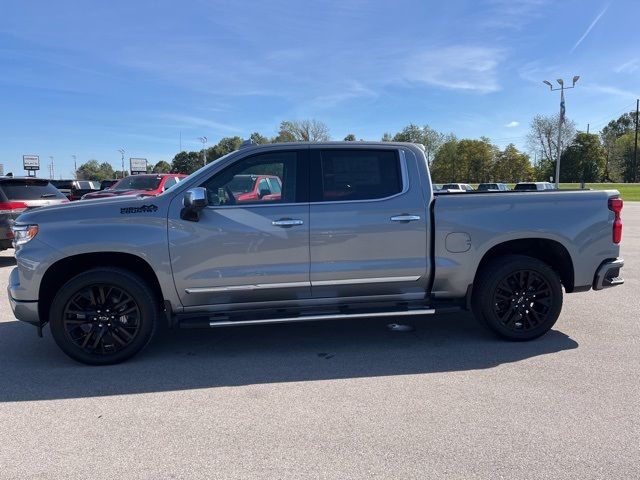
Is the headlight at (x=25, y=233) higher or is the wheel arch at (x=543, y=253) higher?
the headlight at (x=25, y=233)

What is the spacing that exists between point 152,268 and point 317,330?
6.58 ft

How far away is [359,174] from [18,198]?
8064mm

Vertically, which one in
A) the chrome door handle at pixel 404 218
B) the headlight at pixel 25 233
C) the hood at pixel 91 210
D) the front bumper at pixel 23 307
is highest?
the hood at pixel 91 210

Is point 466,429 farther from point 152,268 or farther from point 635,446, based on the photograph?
point 152,268

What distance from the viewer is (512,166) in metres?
81.4

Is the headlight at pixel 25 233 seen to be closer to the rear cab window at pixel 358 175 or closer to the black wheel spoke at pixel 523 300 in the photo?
the rear cab window at pixel 358 175

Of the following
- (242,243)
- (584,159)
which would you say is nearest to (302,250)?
(242,243)

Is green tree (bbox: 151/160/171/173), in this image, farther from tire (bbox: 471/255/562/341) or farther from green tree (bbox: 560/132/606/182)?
tire (bbox: 471/255/562/341)

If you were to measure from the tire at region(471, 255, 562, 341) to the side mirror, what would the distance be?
284 centimetres

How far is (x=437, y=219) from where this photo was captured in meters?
4.76

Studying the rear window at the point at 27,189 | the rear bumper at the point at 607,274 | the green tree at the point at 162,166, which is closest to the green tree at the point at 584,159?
the rear window at the point at 27,189

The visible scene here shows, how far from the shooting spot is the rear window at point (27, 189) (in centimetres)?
967

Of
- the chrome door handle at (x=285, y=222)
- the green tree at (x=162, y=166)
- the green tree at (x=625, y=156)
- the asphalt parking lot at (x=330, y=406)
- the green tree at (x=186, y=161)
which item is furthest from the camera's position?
the green tree at (x=162, y=166)

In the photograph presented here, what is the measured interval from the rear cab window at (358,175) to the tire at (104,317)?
192cm
